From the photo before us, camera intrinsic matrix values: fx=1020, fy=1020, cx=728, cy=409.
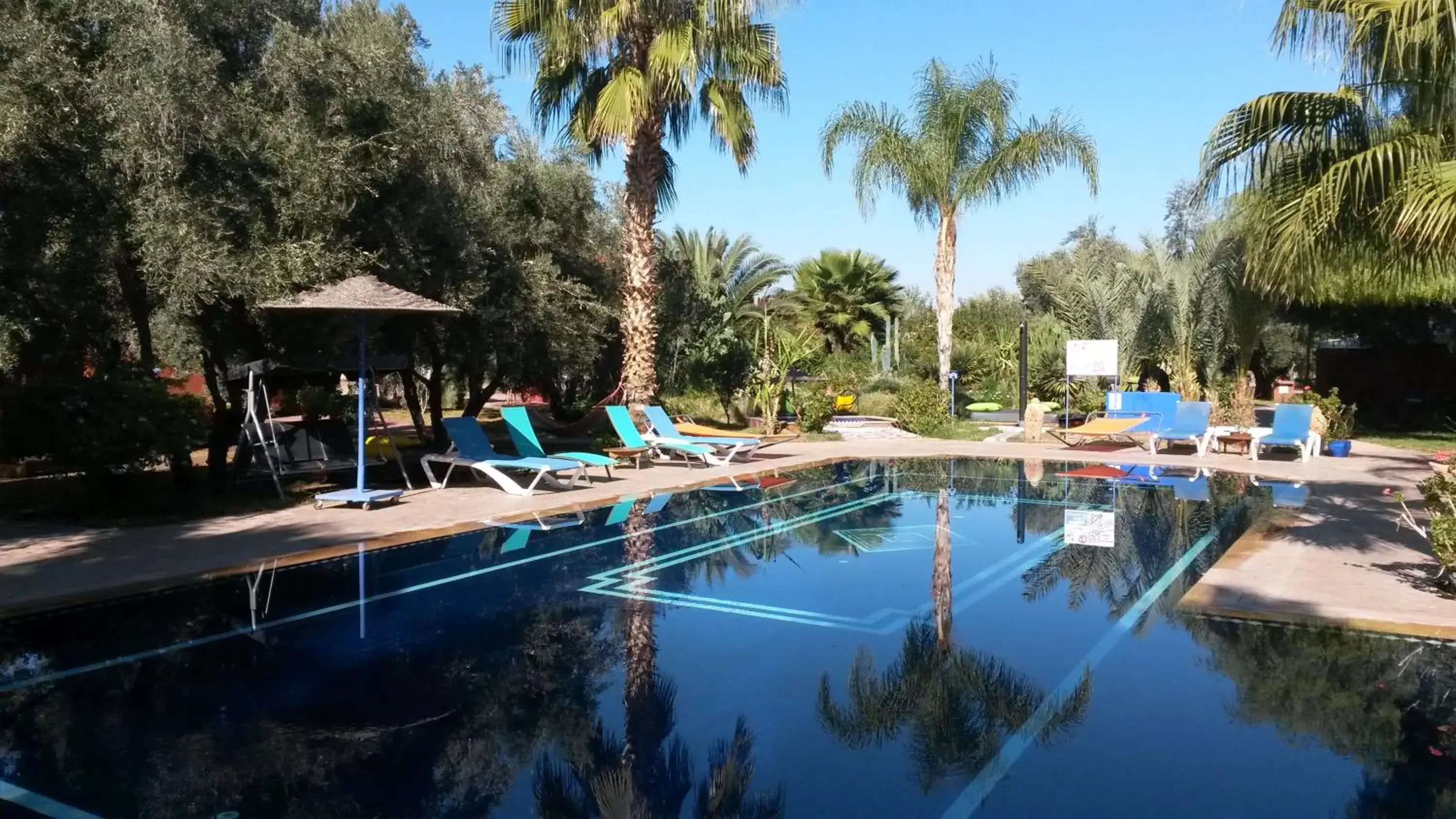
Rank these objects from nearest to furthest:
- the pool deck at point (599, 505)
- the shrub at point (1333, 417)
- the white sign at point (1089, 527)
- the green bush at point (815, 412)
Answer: the pool deck at point (599, 505)
the white sign at point (1089, 527)
the shrub at point (1333, 417)
the green bush at point (815, 412)

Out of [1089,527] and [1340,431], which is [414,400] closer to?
[1089,527]

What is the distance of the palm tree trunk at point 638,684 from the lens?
15.5 feet

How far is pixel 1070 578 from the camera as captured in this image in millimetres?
8578

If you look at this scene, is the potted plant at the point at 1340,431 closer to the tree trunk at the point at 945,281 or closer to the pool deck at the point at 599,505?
the pool deck at the point at 599,505

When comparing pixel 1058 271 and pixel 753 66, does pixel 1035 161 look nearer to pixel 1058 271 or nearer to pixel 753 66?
pixel 753 66

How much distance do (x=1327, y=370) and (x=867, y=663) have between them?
88.1 ft

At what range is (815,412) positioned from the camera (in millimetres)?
22391

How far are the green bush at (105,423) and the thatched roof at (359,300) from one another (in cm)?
166

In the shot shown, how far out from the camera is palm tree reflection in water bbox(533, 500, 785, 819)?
419 centimetres

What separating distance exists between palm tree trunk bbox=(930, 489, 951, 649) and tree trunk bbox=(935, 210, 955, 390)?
11.9m

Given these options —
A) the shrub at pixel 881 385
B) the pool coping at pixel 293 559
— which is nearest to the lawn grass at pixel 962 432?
the shrub at pixel 881 385

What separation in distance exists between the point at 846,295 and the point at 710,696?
35524mm

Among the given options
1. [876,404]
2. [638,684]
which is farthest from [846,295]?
[638,684]

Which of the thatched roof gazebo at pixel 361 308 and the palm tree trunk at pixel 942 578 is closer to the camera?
the palm tree trunk at pixel 942 578
